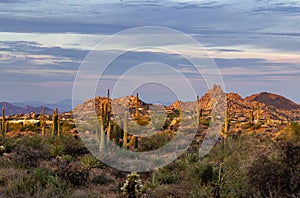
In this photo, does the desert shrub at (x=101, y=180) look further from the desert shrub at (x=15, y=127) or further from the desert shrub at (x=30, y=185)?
the desert shrub at (x=15, y=127)

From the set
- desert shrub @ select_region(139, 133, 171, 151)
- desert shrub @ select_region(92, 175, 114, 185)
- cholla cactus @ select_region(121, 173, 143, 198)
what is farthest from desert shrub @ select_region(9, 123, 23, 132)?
cholla cactus @ select_region(121, 173, 143, 198)

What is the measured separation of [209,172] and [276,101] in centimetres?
6993

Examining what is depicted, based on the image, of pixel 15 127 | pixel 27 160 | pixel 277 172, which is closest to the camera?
pixel 277 172

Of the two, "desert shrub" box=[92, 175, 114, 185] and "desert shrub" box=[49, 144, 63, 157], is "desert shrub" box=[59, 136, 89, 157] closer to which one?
"desert shrub" box=[49, 144, 63, 157]

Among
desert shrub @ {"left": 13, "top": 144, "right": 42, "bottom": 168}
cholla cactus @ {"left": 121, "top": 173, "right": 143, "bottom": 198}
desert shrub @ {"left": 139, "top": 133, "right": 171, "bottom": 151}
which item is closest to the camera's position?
cholla cactus @ {"left": 121, "top": 173, "right": 143, "bottom": 198}

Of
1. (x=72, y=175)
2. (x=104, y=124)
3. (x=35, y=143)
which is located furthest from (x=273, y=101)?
(x=72, y=175)

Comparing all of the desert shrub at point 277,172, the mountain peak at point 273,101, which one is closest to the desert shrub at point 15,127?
the desert shrub at point 277,172

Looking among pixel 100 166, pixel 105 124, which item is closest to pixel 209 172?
pixel 100 166

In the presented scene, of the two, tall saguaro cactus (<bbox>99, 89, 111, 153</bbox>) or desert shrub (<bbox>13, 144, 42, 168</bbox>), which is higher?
tall saguaro cactus (<bbox>99, 89, 111, 153</bbox>)

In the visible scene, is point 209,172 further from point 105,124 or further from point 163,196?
point 105,124

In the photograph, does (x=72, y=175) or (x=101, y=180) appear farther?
(x=101, y=180)

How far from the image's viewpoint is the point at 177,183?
1436cm

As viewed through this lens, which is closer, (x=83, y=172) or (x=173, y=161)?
(x=83, y=172)

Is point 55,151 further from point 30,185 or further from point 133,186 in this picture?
point 133,186
